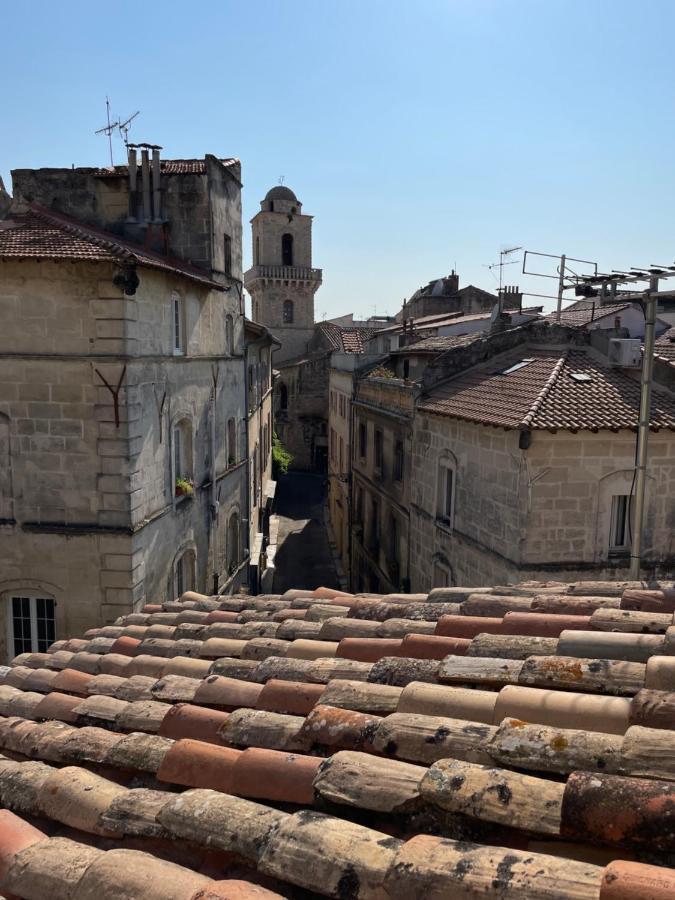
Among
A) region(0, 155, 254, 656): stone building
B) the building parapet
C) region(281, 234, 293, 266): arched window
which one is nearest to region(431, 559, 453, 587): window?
the building parapet

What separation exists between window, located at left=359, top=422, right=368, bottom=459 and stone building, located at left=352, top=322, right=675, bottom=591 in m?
6.04

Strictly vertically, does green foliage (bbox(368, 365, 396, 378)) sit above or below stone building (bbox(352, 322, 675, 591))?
above

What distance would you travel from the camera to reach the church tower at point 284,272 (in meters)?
54.2

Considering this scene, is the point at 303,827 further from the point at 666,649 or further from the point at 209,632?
the point at 209,632

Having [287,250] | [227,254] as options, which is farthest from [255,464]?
[287,250]

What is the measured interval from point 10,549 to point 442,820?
1243 centimetres

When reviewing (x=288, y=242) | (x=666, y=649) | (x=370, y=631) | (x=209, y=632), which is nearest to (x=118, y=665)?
(x=209, y=632)

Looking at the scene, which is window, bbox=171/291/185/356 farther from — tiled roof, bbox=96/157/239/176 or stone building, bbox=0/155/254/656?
tiled roof, bbox=96/157/239/176

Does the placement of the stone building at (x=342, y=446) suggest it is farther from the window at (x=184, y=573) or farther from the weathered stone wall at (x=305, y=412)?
the window at (x=184, y=573)

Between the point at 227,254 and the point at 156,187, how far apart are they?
3.02 metres

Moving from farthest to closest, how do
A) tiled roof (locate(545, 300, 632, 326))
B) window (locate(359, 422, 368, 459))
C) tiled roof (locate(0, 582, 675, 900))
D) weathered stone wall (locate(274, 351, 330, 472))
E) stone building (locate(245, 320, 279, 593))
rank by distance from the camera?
weathered stone wall (locate(274, 351, 330, 472)) → window (locate(359, 422, 368, 459)) → tiled roof (locate(545, 300, 632, 326)) → stone building (locate(245, 320, 279, 593)) → tiled roof (locate(0, 582, 675, 900))

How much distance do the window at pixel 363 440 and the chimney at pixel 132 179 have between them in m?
12.2

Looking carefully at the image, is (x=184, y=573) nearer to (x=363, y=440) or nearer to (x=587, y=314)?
(x=363, y=440)

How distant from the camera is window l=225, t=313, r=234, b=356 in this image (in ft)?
65.7
